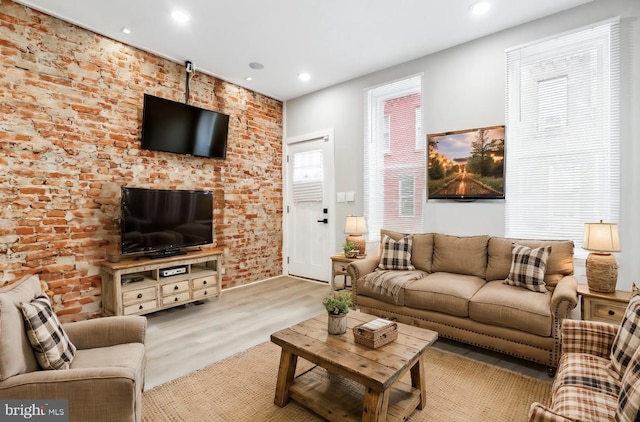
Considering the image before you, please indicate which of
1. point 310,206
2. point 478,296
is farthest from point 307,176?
point 478,296

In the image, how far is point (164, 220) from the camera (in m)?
3.62

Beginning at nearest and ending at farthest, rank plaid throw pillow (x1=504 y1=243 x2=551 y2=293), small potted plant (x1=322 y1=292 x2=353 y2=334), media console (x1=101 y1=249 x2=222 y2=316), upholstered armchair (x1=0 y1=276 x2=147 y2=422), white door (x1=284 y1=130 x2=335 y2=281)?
upholstered armchair (x1=0 y1=276 x2=147 y2=422) < small potted plant (x1=322 y1=292 x2=353 y2=334) < plaid throw pillow (x1=504 y1=243 x2=551 y2=293) < media console (x1=101 y1=249 x2=222 y2=316) < white door (x1=284 y1=130 x2=335 y2=281)

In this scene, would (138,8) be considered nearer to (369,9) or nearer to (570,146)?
(369,9)

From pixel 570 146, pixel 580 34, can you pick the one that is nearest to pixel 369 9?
pixel 580 34

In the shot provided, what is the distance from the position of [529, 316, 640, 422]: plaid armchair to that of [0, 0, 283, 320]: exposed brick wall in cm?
388

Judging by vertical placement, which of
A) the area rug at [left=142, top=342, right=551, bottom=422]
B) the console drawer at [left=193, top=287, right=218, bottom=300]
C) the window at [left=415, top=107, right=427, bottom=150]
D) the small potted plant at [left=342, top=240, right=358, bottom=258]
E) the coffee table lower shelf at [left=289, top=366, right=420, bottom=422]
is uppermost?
the window at [left=415, top=107, right=427, bottom=150]

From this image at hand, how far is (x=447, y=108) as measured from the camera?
147 inches

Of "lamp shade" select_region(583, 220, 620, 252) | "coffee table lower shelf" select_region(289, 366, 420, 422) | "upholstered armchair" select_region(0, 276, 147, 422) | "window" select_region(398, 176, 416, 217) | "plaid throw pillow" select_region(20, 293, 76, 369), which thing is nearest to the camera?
"upholstered armchair" select_region(0, 276, 147, 422)

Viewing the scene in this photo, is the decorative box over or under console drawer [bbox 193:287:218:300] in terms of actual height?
over

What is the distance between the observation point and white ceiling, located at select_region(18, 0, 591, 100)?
115 inches

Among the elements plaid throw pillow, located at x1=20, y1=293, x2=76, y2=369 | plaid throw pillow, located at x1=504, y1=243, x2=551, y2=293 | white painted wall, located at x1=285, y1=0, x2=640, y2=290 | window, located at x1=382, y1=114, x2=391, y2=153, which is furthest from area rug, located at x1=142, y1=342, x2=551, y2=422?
window, located at x1=382, y1=114, x2=391, y2=153

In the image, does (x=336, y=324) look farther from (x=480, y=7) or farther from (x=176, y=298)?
(x=480, y=7)

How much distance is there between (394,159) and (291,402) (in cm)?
317

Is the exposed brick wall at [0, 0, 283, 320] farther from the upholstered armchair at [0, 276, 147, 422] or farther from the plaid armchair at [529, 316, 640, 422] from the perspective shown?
the plaid armchair at [529, 316, 640, 422]
